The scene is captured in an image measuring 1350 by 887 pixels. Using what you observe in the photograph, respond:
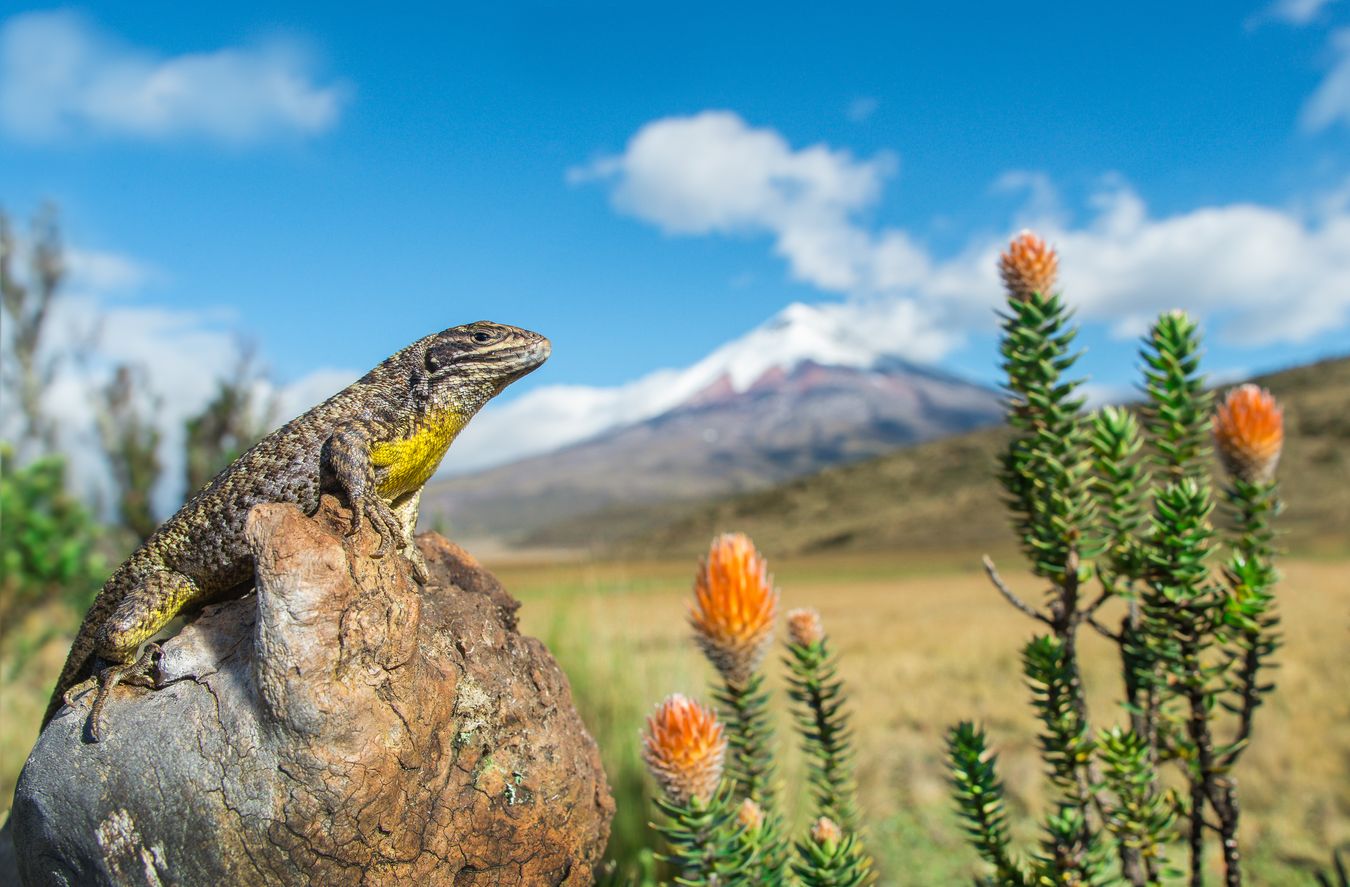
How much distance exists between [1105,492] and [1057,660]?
2.36 ft

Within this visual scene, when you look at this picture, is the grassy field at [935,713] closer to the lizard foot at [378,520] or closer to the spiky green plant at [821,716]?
the spiky green plant at [821,716]

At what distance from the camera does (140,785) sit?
3012 mm

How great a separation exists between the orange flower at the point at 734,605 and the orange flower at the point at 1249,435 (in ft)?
6.67

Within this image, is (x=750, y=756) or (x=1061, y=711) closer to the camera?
(x=1061, y=711)

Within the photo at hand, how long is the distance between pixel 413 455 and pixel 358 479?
54 centimetres

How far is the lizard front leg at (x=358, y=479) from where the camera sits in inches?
137

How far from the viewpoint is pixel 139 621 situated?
3846 mm

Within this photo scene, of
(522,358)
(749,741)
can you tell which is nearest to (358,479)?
(522,358)

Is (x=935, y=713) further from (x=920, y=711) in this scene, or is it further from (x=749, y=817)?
(x=749, y=817)

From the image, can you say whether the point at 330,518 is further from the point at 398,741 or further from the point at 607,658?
the point at 607,658

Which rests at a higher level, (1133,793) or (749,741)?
(749,741)

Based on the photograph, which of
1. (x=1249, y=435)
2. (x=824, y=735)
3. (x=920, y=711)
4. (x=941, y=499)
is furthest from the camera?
(x=941, y=499)

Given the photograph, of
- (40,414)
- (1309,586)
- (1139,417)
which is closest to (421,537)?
(1139,417)

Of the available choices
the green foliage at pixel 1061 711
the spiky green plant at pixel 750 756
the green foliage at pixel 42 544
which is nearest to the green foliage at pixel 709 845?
the spiky green plant at pixel 750 756
